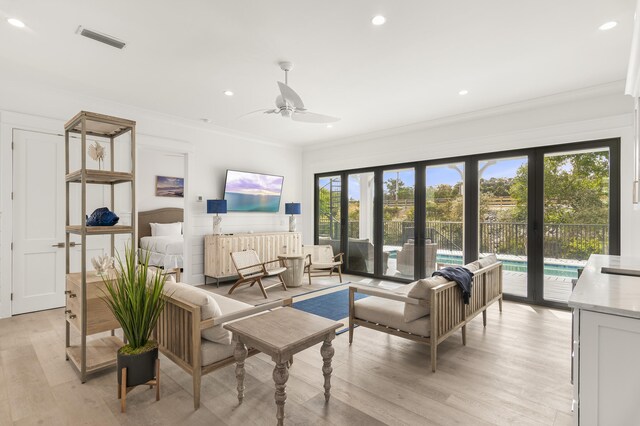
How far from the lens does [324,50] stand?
3.15 metres

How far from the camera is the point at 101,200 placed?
467 cm


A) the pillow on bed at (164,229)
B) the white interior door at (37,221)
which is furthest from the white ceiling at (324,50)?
the pillow on bed at (164,229)

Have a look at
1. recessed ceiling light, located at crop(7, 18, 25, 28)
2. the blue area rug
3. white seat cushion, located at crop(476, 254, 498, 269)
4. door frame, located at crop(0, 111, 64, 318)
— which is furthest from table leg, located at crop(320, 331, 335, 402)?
door frame, located at crop(0, 111, 64, 318)

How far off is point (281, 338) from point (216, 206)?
4.19 m

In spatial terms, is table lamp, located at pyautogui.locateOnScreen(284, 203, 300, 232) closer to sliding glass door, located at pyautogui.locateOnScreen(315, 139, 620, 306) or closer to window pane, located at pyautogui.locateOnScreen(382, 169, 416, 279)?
sliding glass door, located at pyautogui.locateOnScreen(315, 139, 620, 306)

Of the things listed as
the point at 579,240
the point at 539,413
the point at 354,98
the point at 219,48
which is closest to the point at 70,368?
the point at 219,48

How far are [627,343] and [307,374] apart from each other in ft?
6.87

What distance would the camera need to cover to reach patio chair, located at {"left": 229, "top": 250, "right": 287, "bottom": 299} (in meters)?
5.16

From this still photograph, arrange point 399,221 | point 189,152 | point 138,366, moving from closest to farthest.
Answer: point 138,366
point 189,152
point 399,221

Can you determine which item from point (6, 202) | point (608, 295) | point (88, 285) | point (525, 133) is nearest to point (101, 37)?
point (88, 285)

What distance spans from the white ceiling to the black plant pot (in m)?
2.59

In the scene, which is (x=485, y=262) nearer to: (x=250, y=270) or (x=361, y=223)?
(x=361, y=223)

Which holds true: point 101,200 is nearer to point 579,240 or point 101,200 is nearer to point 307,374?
point 307,374

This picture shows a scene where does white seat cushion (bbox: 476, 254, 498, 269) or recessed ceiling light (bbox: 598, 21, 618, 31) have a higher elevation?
recessed ceiling light (bbox: 598, 21, 618, 31)
